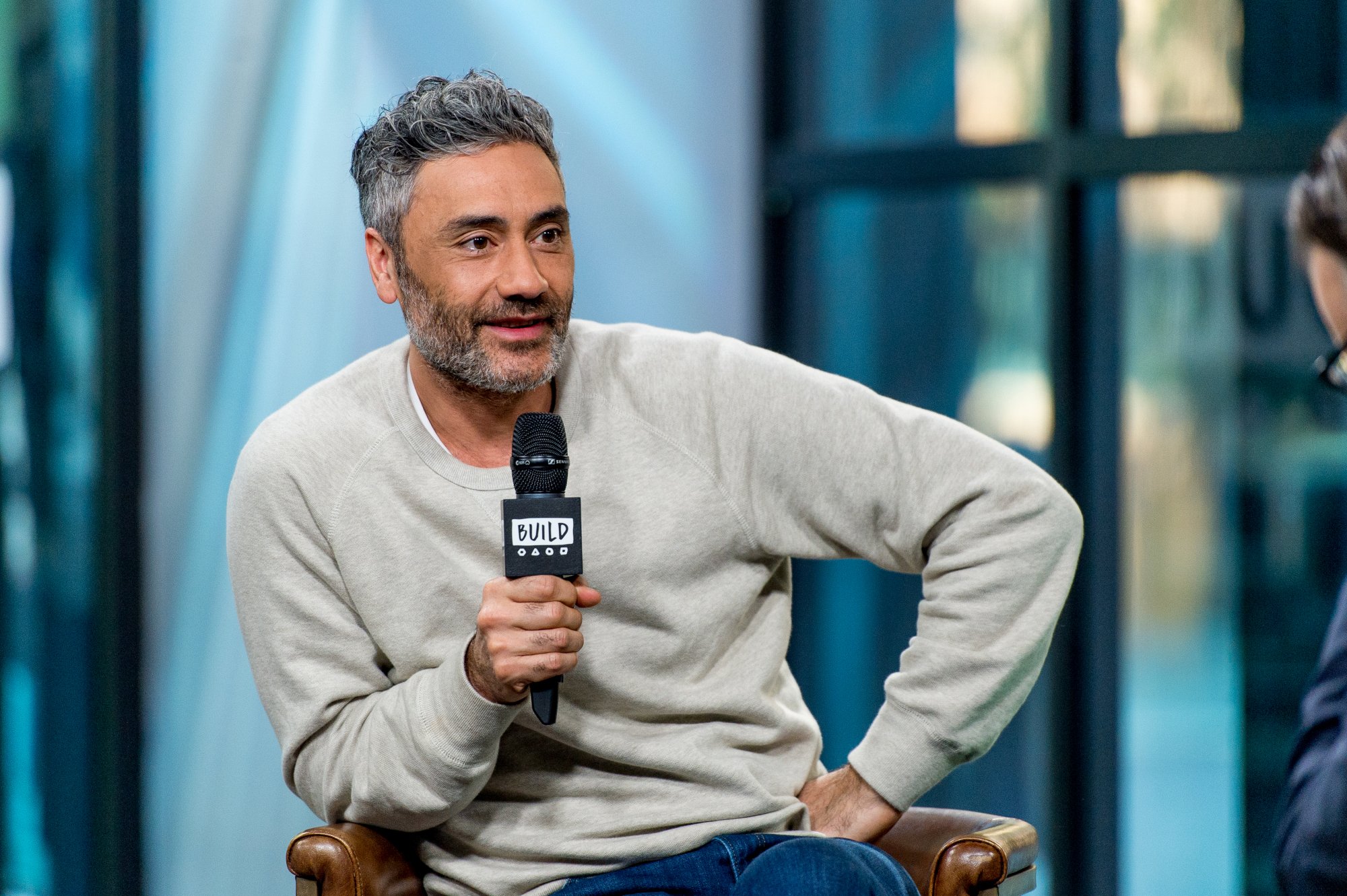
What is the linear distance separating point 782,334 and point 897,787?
229 cm

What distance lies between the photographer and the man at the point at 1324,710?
43.3 inches

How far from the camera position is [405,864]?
1.92m

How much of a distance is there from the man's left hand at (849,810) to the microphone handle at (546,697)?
0.55m

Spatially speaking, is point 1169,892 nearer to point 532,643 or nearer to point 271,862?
point 271,862

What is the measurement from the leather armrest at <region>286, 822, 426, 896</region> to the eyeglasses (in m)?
1.25

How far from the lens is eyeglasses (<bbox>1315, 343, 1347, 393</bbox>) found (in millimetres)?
1286

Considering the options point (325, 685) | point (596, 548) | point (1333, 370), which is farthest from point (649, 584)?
point (1333, 370)

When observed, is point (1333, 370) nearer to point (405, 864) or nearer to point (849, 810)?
point (849, 810)

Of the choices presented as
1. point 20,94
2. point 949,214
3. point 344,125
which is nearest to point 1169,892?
point 949,214

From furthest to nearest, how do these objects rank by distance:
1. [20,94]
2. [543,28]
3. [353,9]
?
[543,28] < [353,9] < [20,94]

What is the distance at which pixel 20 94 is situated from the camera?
10.4 feet

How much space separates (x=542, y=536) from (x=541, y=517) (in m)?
0.02

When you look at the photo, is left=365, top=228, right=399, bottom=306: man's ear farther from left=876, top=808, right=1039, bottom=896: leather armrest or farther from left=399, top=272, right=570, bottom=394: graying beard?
left=876, top=808, right=1039, bottom=896: leather armrest

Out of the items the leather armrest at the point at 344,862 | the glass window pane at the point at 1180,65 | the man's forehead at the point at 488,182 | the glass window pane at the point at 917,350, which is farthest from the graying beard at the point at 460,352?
the glass window pane at the point at 1180,65
